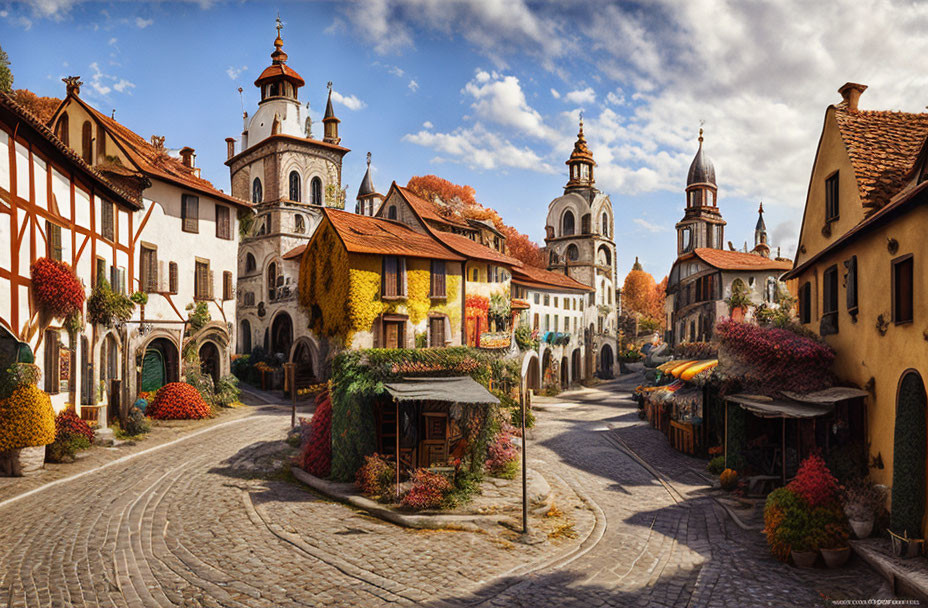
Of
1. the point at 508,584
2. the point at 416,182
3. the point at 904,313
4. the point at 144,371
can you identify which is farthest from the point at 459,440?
the point at 416,182

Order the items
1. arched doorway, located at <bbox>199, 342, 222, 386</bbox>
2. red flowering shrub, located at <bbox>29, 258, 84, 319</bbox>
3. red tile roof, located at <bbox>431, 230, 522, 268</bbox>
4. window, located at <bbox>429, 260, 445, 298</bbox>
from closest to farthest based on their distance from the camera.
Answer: red flowering shrub, located at <bbox>29, 258, 84, 319</bbox>
arched doorway, located at <bbox>199, 342, 222, 386</bbox>
window, located at <bbox>429, 260, 445, 298</bbox>
red tile roof, located at <bbox>431, 230, 522, 268</bbox>

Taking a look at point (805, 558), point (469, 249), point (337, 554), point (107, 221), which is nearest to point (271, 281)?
point (469, 249)

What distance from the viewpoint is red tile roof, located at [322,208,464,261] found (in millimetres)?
28234

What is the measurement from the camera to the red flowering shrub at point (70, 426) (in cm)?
1756

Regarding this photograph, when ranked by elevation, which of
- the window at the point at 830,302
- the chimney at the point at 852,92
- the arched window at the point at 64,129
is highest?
the arched window at the point at 64,129

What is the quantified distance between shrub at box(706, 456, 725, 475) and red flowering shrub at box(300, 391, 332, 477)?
11.3 meters

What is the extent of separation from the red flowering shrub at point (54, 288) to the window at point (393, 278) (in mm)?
13117

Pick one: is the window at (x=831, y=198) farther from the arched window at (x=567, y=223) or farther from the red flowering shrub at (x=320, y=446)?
the arched window at (x=567, y=223)

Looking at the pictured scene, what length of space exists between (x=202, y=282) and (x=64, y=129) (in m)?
8.62

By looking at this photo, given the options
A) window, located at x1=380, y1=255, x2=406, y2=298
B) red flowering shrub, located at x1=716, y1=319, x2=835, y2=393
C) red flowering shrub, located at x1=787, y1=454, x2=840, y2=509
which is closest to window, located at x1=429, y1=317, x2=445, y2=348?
window, located at x1=380, y1=255, x2=406, y2=298

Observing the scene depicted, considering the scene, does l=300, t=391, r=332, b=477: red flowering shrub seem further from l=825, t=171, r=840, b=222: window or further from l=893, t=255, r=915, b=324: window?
l=825, t=171, r=840, b=222: window

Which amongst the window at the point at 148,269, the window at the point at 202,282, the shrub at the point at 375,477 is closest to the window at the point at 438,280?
the window at the point at 202,282

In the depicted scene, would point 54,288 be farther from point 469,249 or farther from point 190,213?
point 469,249

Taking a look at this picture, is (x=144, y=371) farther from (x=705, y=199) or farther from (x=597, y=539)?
(x=705, y=199)
